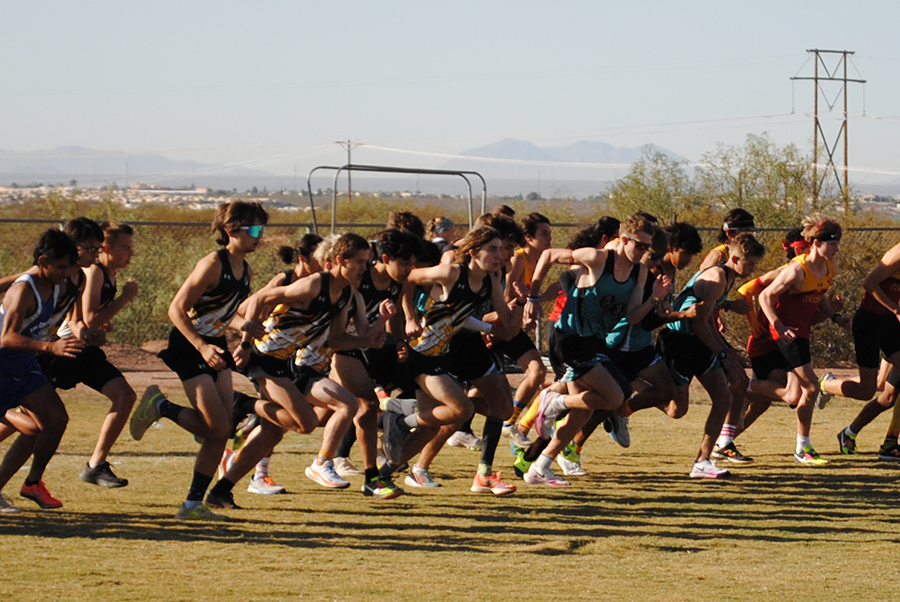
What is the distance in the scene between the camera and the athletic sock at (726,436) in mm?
9781

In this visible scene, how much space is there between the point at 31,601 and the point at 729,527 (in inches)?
155

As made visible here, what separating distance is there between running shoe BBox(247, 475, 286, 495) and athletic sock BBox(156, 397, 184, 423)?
0.93m

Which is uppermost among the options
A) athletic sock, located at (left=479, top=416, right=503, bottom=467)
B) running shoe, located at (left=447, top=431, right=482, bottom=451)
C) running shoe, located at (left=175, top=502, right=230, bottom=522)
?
athletic sock, located at (left=479, top=416, right=503, bottom=467)

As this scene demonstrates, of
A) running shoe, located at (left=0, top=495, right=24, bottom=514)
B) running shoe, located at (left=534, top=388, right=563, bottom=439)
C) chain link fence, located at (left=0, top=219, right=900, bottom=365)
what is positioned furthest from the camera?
chain link fence, located at (left=0, top=219, right=900, bottom=365)

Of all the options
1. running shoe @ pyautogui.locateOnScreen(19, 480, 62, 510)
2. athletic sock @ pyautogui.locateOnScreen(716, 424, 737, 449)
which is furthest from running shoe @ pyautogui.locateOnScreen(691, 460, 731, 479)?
running shoe @ pyautogui.locateOnScreen(19, 480, 62, 510)

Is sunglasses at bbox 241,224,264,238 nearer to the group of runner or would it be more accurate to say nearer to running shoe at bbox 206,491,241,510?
the group of runner

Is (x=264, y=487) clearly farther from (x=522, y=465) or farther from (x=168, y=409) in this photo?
(x=522, y=465)

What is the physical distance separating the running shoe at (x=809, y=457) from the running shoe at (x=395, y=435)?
11.3ft

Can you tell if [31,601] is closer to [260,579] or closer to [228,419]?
[260,579]

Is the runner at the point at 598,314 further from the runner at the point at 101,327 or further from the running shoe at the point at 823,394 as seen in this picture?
the running shoe at the point at 823,394

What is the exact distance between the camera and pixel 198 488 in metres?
6.95

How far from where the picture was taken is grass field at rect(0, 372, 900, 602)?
17.9ft

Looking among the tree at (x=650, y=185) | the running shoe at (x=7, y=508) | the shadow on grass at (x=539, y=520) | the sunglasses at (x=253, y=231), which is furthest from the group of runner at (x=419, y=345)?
the tree at (x=650, y=185)

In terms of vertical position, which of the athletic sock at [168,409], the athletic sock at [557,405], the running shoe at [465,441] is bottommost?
the running shoe at [465,441]
